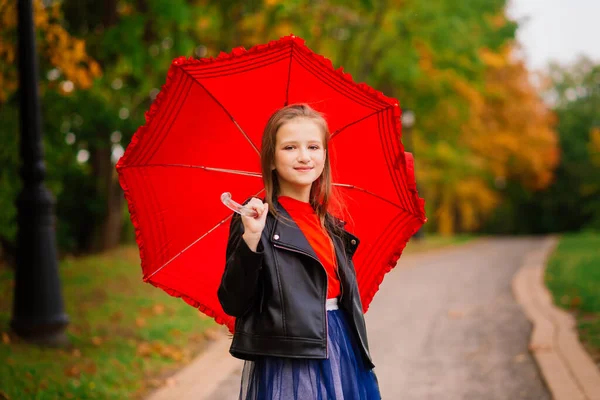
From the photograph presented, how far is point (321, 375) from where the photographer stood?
244cm

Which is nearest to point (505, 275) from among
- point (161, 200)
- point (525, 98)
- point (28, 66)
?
point (28, 66)

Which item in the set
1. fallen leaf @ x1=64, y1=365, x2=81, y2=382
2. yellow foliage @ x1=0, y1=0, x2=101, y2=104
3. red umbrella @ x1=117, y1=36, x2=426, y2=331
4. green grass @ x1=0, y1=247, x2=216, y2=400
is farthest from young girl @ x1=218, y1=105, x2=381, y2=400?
yellow foliage @ x1=0, y1=0, x2=101, y2=104

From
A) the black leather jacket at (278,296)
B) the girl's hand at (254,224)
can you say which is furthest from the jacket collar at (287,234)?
the girl's hand at (254,224)

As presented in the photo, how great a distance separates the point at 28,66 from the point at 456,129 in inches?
633

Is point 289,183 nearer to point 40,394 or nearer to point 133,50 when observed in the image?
point 40,394

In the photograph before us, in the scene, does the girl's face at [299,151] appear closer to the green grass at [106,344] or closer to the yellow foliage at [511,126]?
the green grass at [106,344]

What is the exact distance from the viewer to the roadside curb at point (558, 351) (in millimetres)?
4581

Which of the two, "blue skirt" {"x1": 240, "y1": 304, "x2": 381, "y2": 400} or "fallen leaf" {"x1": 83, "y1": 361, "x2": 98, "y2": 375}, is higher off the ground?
"blue skirt" {"x1": 240, "y1": 304, "x2": 381, "y2": 400}

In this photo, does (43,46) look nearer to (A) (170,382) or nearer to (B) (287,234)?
(A) (170,382)

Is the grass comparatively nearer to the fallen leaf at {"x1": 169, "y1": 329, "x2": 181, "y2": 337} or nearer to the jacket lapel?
the fallen leaf at {"x1": 169, "y1": 329, "x2": 181, "y2": 337}

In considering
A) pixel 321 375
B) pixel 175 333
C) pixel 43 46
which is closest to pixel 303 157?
pixel 321 375

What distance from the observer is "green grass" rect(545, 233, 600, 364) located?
6.20m

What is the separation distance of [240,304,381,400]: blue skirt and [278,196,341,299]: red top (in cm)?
12

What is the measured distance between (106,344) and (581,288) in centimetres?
630
